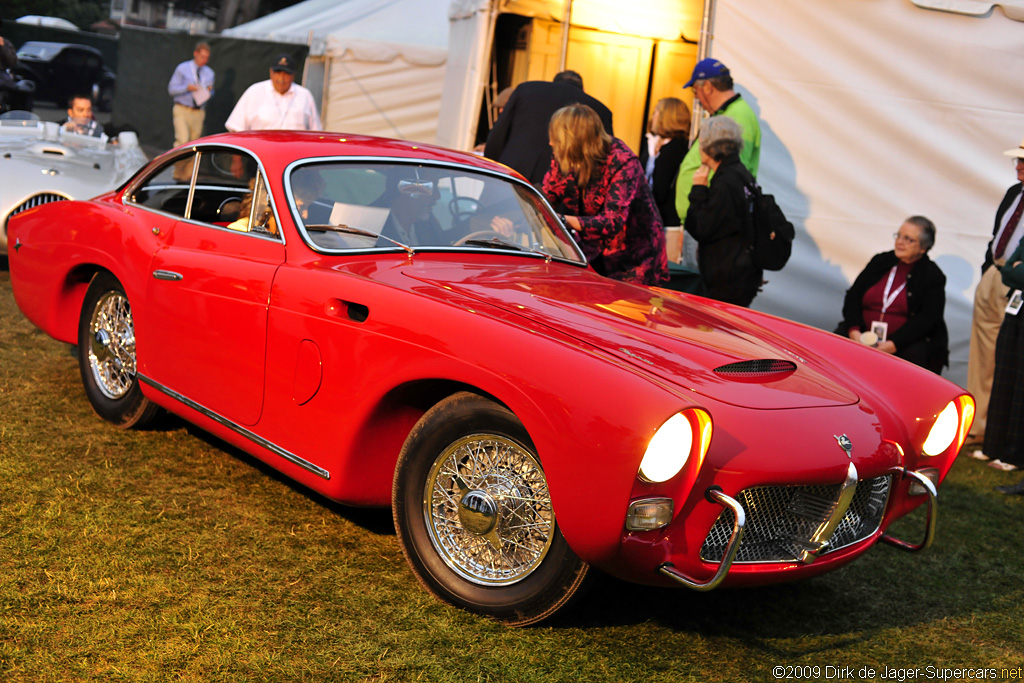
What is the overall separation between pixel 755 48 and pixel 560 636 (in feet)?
19.9

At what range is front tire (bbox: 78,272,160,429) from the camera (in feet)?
15.4

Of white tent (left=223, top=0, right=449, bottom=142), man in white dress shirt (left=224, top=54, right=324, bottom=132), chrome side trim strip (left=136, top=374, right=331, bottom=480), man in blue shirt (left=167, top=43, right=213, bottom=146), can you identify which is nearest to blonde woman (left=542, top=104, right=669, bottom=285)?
chrome side trim strip (left=136, top=374, right=331, bottom=480)

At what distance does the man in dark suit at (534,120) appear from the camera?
673 cm

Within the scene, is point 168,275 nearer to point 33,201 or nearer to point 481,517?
point 481,517

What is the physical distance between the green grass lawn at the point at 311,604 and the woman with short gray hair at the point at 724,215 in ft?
6.88

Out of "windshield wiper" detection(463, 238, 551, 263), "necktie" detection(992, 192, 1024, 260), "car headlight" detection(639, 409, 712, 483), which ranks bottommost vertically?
"car headlight" detection(639, 409, 712, 483)

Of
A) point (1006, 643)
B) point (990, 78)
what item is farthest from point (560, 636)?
point (990, 78)

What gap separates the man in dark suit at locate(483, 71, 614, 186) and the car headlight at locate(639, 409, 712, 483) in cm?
414

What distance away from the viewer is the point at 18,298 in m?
5.40

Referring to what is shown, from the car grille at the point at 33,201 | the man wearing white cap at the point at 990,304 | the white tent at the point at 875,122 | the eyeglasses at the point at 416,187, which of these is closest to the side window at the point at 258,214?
the eyeglasses at the point at 416,187

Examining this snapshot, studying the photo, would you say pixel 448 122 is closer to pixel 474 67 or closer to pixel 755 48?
pixel 474 67

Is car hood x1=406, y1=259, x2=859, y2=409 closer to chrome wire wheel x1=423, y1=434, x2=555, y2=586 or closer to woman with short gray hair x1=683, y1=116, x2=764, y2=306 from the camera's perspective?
chrome wire wheel x1=423, y1=434, x2=555, y2=586

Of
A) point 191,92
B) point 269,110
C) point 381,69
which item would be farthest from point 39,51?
point 269,110

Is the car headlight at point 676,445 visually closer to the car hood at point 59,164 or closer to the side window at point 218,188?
the side window at point 218,188
